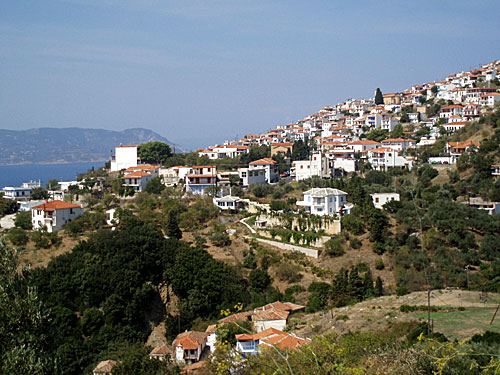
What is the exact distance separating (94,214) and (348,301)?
1789 cm

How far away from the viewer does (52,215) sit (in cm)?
3142

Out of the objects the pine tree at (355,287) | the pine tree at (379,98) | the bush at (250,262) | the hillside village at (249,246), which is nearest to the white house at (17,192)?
the hillside village at (249,246)

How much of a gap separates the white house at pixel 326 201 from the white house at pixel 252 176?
8.26 metres

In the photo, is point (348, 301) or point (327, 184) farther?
point (327, 184)

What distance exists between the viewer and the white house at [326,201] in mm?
30641

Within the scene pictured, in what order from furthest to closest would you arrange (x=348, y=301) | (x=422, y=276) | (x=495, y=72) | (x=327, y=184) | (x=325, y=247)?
(x=495, y=72) → (x=327, y=184) → (x=325, y=247) → (x=422, y=276) → (x=348, y=301)

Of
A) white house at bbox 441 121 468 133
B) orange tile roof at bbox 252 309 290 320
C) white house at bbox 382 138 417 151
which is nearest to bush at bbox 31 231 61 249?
orange tile roof at bbox 252 309 290 320

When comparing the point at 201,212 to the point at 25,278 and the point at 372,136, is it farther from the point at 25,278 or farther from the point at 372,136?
the point at 372,136

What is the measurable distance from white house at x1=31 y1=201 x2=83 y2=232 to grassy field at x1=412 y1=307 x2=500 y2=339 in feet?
75.6

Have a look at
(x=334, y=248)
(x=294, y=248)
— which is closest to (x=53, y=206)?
(x=294, y=248)

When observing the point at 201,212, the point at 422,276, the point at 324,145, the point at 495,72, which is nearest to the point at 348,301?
the point at 422,276

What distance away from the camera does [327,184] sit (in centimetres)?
3538

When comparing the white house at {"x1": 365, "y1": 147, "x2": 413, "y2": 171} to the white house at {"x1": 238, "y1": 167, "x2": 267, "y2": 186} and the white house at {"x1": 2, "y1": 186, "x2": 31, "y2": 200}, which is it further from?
the white house at {"x1": 2, "y1": 186, "x2": 31, "y2": 200}

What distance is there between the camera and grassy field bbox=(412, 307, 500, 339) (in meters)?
14.5
